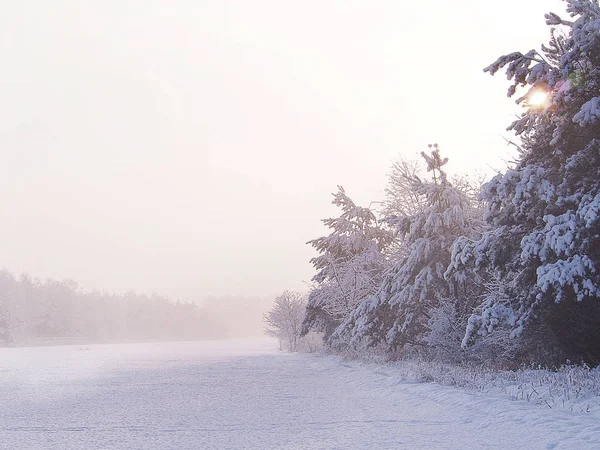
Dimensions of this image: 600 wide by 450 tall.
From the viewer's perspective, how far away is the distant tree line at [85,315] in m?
97.1

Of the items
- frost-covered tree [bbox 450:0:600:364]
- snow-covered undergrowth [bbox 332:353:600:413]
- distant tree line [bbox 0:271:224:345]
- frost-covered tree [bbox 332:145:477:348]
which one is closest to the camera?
snow-covered undergrowth [bbox 332:353:600:413]

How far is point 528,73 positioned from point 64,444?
12278 millimetres

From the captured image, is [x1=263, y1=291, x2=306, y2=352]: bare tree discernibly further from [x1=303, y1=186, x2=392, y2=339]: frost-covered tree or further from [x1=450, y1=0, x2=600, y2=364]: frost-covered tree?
[x1=450, y1=0, x2=600, y2=364]: frost-covered tree

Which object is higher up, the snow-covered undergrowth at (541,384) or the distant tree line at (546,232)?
the distant tree line at (546,232)

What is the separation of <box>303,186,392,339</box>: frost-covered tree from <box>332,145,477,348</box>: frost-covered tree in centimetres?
771

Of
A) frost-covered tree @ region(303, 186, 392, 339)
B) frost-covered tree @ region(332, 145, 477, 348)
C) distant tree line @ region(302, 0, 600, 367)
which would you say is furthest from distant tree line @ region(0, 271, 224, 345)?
distant tree line @ region(302, 0, 600, 367)

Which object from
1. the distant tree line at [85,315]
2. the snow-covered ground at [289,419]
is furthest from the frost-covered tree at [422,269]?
the distant tree line at [85,315]

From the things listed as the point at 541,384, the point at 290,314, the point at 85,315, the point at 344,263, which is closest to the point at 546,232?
the point at 541,384

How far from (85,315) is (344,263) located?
99087 mm

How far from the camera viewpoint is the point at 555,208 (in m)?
12.5

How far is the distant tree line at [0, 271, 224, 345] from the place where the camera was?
97062 mm

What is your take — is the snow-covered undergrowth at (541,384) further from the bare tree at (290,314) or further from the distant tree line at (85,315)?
the distant tree line at (85,315)

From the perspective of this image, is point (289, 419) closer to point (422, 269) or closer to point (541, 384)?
point (541, 384)

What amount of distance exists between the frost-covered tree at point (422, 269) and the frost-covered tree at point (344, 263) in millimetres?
7708
